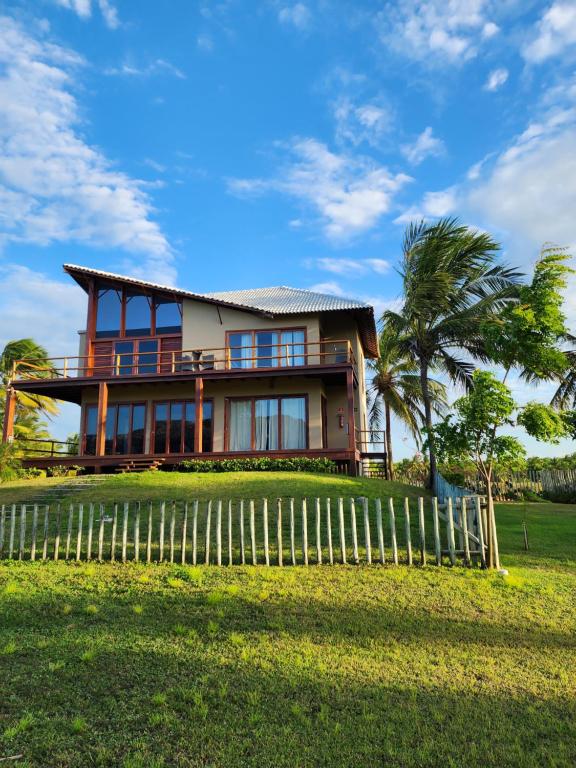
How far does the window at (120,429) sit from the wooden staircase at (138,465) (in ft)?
6.59

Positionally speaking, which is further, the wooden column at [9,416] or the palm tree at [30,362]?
the palm tree at [30,362]

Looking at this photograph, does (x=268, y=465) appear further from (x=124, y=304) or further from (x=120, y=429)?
(x=124, y=304)

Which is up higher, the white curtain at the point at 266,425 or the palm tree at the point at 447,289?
the palm tree at the point at 447,289

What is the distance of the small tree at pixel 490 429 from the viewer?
10.5 m

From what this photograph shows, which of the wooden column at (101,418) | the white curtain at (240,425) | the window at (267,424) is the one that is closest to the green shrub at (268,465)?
the window at (267,424)

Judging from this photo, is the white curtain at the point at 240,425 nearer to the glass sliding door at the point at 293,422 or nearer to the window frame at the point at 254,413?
the window frame at the point at 254,413

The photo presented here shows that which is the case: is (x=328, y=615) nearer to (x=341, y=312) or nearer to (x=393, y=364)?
(x=341, y=312)

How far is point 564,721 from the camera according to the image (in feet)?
16.5

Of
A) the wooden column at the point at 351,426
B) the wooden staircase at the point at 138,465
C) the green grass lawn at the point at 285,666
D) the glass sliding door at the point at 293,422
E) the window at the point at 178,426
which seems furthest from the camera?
the window at the point at 178,426

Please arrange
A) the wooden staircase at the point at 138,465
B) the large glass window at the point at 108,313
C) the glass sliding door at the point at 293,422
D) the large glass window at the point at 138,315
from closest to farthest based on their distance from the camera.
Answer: the wooden staircase at the point at 138,465
the glass sliding door at the point at 293,422
the large glass window at the point at 138,315
the large glass window at the point at 108,313

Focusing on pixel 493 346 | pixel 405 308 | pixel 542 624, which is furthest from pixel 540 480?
pixel 542 624

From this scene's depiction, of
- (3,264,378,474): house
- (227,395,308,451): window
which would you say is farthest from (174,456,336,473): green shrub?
(227,395,308,451): window

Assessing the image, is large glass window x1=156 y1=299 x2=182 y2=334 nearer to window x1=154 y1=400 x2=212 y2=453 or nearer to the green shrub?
window x1=154 y1=400 x2=212 y2=453

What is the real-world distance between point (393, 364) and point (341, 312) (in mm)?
7156
